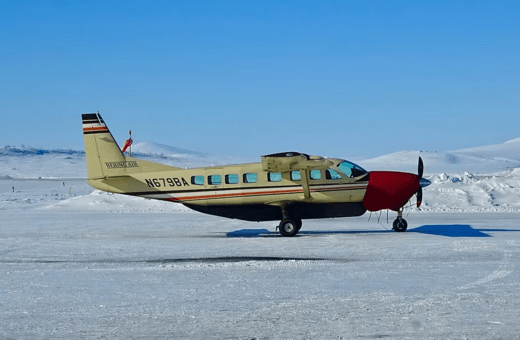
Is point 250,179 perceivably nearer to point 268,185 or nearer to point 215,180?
point 268,185

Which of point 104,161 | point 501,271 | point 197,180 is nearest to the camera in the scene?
point 501,271

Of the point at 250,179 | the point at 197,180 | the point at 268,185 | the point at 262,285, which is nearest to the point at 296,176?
the point at 268,185

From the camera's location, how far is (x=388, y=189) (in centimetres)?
1869

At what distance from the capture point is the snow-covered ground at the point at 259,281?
7.30m

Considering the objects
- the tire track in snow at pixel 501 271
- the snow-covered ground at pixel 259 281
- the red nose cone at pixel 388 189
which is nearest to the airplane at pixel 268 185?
the red nose cone at pixel 388 189

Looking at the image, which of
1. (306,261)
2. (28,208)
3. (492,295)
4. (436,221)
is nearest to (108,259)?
(306,261)

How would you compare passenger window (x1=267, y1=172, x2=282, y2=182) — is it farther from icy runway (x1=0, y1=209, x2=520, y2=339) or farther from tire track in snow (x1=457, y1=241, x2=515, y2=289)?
tire track in snow (x1=457, y1=241, x2=515, y2=289)

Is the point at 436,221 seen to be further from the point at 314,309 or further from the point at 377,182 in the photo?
the point at 314,309

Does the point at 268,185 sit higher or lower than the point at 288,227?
higher

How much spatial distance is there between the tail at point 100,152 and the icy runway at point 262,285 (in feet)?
7.51

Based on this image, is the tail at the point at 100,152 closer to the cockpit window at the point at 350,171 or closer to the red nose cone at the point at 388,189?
the cockpit window at the point at 350,171

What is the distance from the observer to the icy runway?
726 cm

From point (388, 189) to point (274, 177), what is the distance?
3.89 meters

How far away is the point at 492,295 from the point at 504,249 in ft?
19.9
